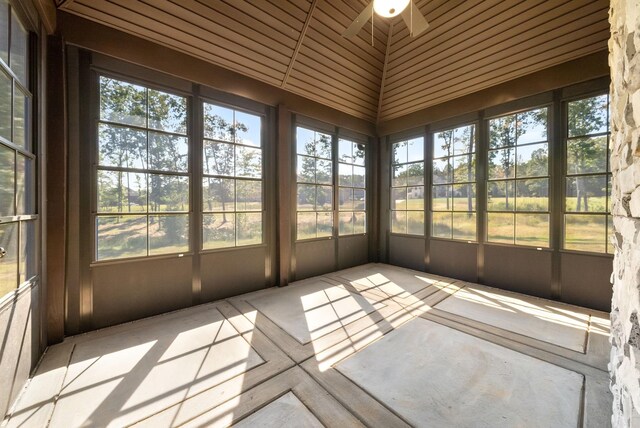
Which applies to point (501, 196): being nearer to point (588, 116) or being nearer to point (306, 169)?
point (588, 116)

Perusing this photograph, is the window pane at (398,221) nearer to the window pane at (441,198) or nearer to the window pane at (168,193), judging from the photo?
the window pane at (441,198)

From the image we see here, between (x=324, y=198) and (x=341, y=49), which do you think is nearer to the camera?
(x=341, y=49)

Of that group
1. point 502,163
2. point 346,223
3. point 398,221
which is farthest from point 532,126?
point 346,223

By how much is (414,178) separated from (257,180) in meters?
3.62

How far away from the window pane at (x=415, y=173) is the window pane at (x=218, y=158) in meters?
4.03

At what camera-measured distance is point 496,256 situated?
4.75 meters

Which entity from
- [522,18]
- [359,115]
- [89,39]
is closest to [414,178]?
[359,115]

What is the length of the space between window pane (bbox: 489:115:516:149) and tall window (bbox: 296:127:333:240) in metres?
3.17

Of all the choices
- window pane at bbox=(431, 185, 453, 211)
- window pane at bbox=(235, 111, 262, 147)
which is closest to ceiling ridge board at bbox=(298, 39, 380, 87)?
window pane at bbox=(235, 111, 262, 147)

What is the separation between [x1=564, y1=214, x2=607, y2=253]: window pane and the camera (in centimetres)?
377

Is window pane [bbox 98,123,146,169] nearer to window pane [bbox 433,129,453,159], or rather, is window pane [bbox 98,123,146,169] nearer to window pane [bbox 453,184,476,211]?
window pane [bbox 433,129,453,159]

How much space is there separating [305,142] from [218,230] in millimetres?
2532

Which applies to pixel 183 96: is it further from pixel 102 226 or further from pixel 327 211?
pixel 327 211

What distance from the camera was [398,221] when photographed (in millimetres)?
6332
